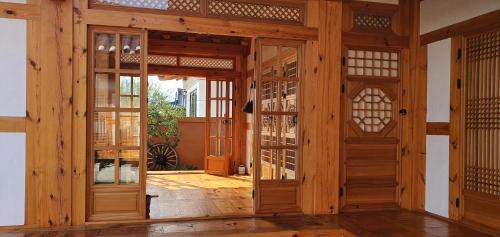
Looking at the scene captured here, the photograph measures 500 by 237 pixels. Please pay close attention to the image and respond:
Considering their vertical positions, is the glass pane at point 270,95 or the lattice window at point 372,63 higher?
the lattice window at point 372,63

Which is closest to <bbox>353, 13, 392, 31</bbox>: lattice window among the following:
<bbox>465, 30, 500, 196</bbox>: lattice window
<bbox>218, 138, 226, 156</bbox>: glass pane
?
<bbox>465, 30, 500, 196</bbox>: lattice window

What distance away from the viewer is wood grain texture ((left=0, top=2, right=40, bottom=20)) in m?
3.44

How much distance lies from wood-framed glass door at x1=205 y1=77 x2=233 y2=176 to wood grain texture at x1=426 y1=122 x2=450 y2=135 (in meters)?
4.10

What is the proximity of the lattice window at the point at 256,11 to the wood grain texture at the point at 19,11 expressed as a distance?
5.34 ft

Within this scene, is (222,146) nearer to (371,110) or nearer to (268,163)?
(268,163)

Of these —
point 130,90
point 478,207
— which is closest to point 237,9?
point 130,90

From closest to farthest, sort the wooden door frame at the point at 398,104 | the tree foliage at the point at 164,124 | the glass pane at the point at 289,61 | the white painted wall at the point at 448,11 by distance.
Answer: the white painted wall at the point at 448,11 → the glass pane at the point at 289,61 → the wooden door frame at the point at 398,104 → the tree foliage at the point at 164,124

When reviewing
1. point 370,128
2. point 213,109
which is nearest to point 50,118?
point 370,128

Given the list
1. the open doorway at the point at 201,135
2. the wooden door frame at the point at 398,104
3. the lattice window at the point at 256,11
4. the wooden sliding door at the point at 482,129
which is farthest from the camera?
the open doorway at the point at 201,135

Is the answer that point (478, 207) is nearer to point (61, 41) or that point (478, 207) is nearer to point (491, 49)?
point (491, 49)

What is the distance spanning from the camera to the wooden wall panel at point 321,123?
4.19m

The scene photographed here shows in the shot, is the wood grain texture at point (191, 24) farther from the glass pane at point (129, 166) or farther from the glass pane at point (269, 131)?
the glass pane at point (129, 166)

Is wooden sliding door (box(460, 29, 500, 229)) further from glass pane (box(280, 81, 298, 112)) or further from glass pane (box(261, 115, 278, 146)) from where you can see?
glass pane (box(261, 115, 278, 146))

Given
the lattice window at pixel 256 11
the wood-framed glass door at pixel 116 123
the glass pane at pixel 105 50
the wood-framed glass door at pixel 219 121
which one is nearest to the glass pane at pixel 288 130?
the lattice window at pixel 256 11
